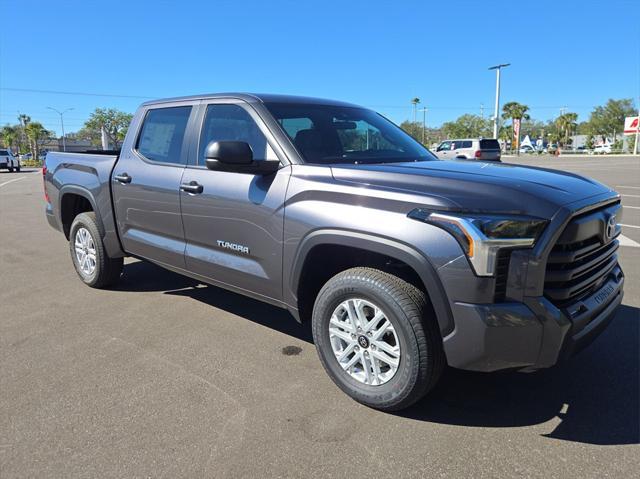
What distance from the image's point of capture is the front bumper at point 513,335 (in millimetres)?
2287

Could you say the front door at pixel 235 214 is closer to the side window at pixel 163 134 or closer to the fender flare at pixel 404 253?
the side window at pixel 163 134

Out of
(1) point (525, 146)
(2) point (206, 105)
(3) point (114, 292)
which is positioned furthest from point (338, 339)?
(1) point (525, 146)

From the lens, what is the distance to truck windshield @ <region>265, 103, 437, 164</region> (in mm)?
3361

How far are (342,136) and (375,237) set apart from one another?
1339 millimetres

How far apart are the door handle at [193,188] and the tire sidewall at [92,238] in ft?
5.33

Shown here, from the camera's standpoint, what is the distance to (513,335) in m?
2.30

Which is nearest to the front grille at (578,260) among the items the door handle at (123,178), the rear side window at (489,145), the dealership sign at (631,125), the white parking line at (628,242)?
the door handle at (123,178)

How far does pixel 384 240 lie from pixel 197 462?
1441mm

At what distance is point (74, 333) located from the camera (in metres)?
3.92

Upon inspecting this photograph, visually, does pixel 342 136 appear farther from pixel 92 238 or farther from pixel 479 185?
pixel 92 238

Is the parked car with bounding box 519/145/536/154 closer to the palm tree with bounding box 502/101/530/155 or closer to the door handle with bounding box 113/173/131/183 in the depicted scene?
the palm tree with bounding box 502/101/530/155

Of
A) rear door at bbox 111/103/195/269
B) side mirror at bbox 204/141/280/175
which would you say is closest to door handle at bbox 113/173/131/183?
rear door at bbox 111/103/195/269

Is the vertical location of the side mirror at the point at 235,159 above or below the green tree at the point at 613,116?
below

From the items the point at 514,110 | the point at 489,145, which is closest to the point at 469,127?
the point at 514,110
